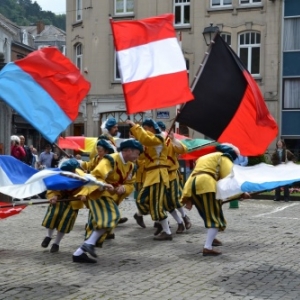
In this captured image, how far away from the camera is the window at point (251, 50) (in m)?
31.6

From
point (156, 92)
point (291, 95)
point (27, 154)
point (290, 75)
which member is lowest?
→ point (27, 154)

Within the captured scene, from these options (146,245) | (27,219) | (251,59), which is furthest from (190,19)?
(146,245)

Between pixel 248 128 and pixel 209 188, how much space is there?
1.02 m

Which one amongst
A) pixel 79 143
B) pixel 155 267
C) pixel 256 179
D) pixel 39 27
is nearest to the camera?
pixel 256 179

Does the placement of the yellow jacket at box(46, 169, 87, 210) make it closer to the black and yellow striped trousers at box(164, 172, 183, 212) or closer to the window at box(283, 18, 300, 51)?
the black and yellow striped trousers at box(164, 172, 183, 212)

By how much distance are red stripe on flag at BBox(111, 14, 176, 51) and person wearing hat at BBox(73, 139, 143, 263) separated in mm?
1548

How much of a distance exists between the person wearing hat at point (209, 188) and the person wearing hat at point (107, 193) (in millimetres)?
864

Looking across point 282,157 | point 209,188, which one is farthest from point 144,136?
point 282,157

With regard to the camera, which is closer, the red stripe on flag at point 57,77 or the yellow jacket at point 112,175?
the yellow jacket at point 112,175

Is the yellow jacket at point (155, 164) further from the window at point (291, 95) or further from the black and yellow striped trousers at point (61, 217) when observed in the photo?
the window at point (291, 95)

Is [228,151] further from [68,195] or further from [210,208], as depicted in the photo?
[68,195]

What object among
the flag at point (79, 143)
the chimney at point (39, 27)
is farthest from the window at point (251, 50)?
the chimney at point (39, 27)

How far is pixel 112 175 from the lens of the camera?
8.55m

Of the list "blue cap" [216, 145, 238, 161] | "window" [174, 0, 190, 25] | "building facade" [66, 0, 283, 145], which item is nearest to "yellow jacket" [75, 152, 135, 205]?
"blue cap" [216, 145, 238, 161]
